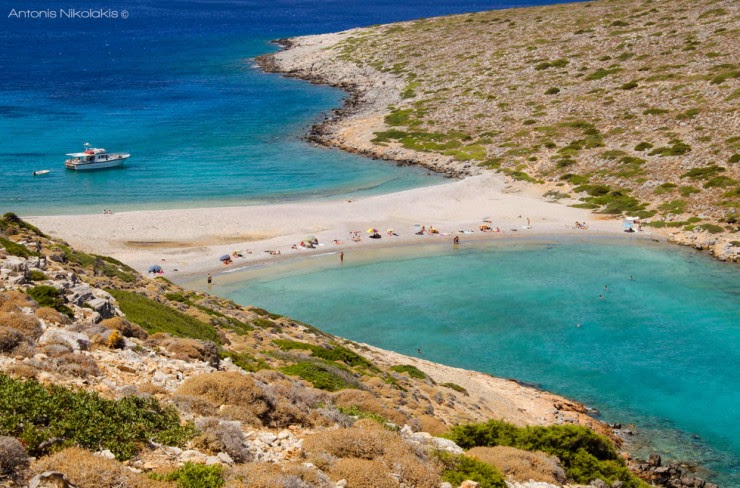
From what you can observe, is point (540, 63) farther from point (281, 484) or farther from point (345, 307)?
point (281, 484)

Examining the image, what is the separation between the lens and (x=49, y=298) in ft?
76.2

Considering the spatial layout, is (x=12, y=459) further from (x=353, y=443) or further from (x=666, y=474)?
(x=666, y=474)

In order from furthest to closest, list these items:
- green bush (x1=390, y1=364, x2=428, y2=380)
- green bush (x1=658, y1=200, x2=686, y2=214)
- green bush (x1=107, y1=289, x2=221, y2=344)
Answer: green bush (x1=658, y1=200, x2=686, y2=214) < green bush (x1=390, y1=364, x2=428, y2=380) < green bush (x1=107, y1=289, x2=221, y2=344)

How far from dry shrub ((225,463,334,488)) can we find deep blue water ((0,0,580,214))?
64881mm

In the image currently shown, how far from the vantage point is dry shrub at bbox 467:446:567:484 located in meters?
18.9

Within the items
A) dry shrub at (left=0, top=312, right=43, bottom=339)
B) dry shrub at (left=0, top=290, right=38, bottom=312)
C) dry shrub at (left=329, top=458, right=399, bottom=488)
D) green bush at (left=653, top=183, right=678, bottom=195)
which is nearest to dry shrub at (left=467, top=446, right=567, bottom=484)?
dry shrub at (left=329, top=458, right=399, bottom=488)

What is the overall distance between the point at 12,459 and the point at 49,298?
435 inches

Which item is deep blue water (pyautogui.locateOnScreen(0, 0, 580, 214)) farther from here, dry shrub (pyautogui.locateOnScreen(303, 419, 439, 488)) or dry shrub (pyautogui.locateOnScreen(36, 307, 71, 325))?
dry shrub (pyautogui.locateOnScreen(303, 419, 439, 488))

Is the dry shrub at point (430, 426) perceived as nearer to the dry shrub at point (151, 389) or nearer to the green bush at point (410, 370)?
the dry shrub at point (151, 389)

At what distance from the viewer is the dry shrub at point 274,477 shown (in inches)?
563

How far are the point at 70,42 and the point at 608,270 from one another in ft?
597

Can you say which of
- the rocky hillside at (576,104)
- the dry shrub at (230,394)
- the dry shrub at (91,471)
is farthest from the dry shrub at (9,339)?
the rocky hillside at (576,104)

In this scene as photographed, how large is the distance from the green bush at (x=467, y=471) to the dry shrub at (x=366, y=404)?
4437 mm

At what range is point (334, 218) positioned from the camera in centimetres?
7262
